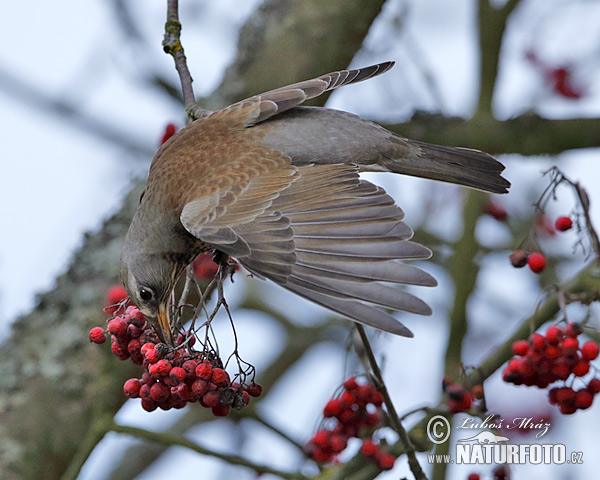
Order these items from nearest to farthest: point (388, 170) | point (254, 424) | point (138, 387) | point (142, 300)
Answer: point (138, 387) < point (142, 300) < point (388, 170) < point (254, 424)

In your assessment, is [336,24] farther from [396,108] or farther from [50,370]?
[50,370]

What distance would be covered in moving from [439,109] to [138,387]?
7.80ft

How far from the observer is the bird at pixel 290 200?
2371 millimetres

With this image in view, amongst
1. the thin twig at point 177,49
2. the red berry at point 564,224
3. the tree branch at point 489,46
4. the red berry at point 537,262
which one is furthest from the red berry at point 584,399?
the tree branch at point 489,46

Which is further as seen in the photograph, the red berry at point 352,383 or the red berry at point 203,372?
the red berry at point 352,383

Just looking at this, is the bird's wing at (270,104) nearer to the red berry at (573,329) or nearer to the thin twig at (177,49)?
the thin twig at (177,49)

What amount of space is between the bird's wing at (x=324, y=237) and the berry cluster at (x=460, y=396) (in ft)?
1.71

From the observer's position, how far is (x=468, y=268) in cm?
403

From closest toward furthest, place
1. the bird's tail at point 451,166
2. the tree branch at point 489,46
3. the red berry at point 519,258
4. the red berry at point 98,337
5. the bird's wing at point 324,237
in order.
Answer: the bird's wing at point 324,237
the red berry at point 98,337
the red berry at point 519,258
the bird's tail at point 451,166
the tree branch at point 489,46

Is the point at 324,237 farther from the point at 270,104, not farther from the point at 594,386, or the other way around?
the point at 594,386

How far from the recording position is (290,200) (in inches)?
111

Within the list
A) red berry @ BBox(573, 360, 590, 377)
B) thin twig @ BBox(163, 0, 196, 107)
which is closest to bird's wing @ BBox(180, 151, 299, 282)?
thin twig @ BBox(163, 0, 196, 107)

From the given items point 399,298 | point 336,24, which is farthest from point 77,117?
point 399,298

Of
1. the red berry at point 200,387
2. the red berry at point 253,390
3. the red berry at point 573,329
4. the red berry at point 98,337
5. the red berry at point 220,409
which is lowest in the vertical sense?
the red berry at point 200,387
